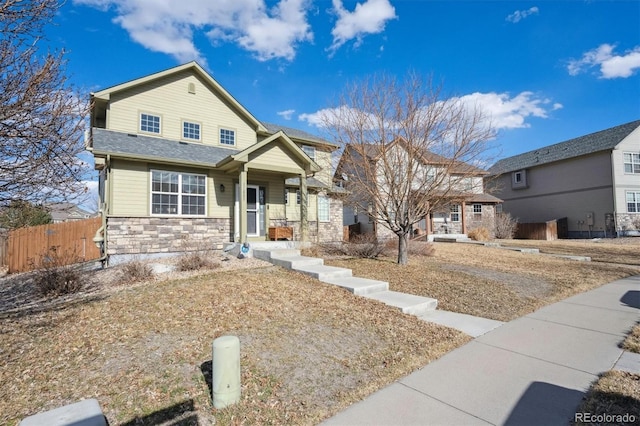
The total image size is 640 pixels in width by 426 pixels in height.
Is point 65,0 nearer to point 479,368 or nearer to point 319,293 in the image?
point 319,293

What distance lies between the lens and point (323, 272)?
8.29 m

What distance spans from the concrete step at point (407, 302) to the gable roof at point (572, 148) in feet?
68.5

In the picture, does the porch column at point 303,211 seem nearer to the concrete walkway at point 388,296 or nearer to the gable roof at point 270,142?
the gable roof at point 270,142

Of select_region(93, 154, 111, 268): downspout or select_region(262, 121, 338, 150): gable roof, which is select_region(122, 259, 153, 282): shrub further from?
select_region(262, 121, 338, 150): gable roof

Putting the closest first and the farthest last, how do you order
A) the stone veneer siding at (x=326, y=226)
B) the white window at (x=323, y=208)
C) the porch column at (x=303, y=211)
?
the porch column at (x=303, y=211) < the stone veneer siding at (x=326, y=226) < the white window at (x=323, y=208)

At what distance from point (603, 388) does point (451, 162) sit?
6.82 meters

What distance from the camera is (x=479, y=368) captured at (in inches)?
155

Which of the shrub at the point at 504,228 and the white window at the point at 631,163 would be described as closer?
the white window at the point at 631,163

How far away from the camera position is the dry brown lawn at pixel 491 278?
675cm

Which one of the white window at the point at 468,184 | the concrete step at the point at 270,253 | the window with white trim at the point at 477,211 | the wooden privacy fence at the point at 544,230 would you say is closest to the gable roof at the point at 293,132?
the concrete step at the point at 270,253

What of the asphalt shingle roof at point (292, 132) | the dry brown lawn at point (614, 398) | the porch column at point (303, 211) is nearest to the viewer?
the dry brown lawn at point (614, 398)

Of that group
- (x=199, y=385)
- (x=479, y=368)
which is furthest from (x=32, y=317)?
(x=479, y=368)

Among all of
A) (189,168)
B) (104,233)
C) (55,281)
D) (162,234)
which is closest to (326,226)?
(189,168)

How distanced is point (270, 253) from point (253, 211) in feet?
12.0
